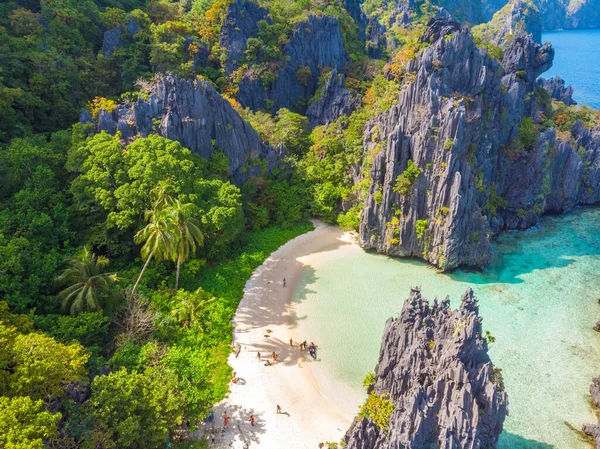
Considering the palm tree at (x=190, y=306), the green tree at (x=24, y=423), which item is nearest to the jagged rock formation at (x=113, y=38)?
the palm tree at (x=190, y=306)

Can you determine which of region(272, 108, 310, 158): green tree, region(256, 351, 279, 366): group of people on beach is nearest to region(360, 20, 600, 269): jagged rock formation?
region(272, 108, 310, 158): green tree

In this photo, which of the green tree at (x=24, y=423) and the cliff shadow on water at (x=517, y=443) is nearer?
the green tree at (x=24, y=423)

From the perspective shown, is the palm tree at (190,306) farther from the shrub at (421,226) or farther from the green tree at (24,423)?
the shrub at (421,226)

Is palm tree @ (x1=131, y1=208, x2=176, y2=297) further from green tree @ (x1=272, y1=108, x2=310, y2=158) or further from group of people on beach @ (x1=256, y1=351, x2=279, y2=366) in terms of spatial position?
green tree @ (x1=272, y1=108, x2=310, y2=158)

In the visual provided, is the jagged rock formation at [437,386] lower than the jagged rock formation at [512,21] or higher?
lower

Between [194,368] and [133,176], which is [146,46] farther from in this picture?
[194,368]

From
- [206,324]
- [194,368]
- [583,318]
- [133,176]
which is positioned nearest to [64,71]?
[133,176]
